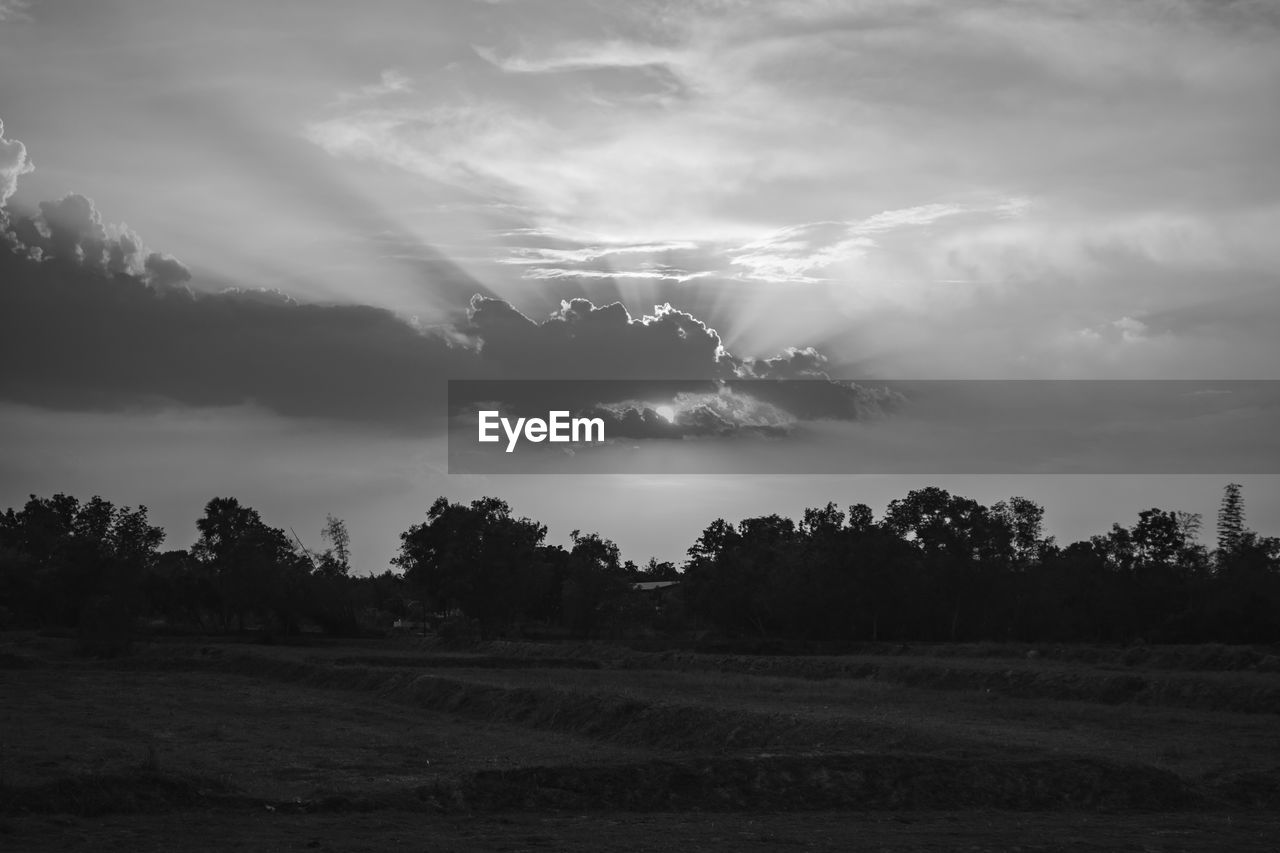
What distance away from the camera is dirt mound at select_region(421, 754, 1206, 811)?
2428cm

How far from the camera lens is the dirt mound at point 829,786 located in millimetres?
24281

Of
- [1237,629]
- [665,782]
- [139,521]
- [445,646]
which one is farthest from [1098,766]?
[139,521]

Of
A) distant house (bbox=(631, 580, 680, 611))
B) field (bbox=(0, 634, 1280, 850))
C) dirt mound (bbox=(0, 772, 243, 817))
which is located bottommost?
distant house (bbox=(631, 580, 680, 611))

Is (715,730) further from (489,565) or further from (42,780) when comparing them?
(489,565)

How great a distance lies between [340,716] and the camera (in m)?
45.7

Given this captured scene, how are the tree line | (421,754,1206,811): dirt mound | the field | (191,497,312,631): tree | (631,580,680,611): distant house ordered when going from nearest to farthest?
1. the field
2. (421,754,1206,811): dirt mound
3. the tree line
4. (191,497,312,631): tree
5. (631,580,680,611): distant house

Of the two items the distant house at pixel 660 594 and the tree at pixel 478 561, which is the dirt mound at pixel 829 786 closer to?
the tree at pixel 478 561

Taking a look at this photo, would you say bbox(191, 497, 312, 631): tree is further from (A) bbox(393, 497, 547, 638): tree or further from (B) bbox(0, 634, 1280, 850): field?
(B) bbox(0, 634, 1280, 850): field

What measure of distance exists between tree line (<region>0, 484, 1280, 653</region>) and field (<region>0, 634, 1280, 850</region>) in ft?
104

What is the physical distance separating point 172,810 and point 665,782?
33.2 feet

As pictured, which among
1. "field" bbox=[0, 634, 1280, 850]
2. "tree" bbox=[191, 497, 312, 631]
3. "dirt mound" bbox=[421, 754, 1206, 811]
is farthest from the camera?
"tree" bbox=[191, 497, 312, 631]

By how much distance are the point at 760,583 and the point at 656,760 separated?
90.7 metres

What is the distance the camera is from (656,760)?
85.9 ft

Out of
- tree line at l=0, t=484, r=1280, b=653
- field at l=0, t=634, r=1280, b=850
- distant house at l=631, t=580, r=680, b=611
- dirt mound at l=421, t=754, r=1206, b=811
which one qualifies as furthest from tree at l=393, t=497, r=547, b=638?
dirt mound at l=421, t=754, r=1206, b=811
